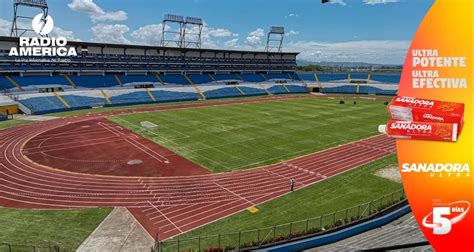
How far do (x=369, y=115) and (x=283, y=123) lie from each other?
66.2ft

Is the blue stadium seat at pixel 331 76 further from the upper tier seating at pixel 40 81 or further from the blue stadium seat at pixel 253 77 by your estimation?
the upper tier seating at pixel 40 81

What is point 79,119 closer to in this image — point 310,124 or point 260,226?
point 310,124

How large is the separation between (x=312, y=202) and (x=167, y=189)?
1169 cm

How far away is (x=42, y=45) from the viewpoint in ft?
242

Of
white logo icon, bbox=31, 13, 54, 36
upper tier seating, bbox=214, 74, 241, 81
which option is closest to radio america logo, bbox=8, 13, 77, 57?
white logo icon, bbox=31, 13, 54, 36

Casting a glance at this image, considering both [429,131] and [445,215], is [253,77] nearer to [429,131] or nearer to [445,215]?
[429,131]

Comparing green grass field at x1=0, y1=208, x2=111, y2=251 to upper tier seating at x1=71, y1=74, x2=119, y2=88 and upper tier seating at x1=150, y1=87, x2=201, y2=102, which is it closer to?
upper tier seating at x1=150, y1=87, x2=201, y2=102

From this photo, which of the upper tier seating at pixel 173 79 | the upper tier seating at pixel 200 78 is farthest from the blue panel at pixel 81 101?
the upper tier seating at pixel 200 78

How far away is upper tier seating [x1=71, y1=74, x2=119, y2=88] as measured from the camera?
79812 mm

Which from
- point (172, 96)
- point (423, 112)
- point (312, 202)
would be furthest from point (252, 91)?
point (423, 112)

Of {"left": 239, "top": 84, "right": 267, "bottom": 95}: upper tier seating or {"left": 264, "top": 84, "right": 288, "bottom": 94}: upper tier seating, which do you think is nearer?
{"left": 239, "top": 84, "right": 267, "bottom": 95}: upper tier seating

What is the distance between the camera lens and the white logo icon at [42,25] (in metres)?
76.3

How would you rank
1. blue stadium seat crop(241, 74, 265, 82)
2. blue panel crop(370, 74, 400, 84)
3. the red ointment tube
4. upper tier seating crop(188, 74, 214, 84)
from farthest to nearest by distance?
blue stadium seat crop(241, 74, 265, 82) → blue panel crop(370, 74, 400, 84) → upper tier seating crop(188, 74, 214, 84) → the red ointment tube

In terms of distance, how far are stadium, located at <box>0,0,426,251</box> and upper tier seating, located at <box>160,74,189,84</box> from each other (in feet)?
28.5
